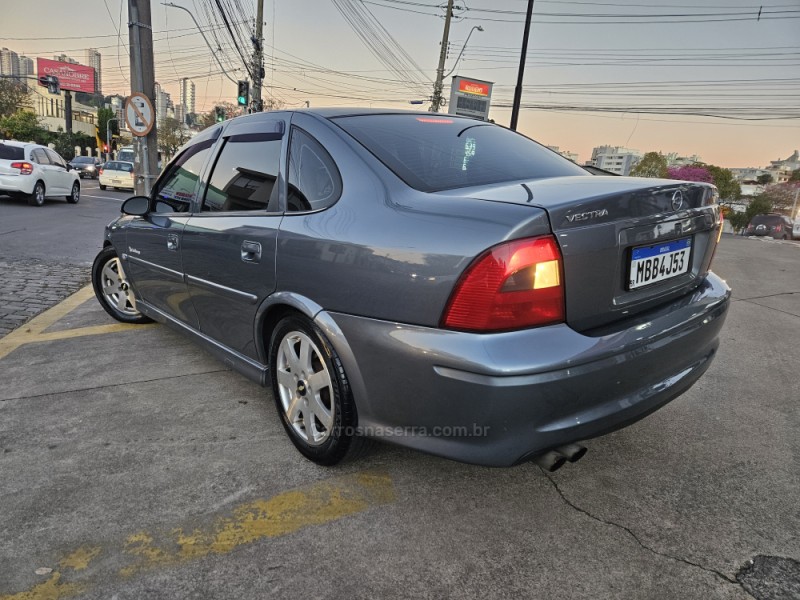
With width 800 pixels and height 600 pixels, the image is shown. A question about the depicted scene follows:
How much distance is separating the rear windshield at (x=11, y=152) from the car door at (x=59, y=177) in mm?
869

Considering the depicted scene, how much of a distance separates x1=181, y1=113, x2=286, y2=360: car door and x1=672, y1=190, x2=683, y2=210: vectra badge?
1.58 meters

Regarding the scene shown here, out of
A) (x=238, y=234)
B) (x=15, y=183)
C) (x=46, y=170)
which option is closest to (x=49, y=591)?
(x=238, y=234)

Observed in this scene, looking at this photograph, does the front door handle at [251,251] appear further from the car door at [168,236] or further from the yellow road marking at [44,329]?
the yellow road marking at [44,329]

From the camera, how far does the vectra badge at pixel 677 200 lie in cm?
203

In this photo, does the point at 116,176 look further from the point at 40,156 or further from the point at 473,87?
the point at 473,87

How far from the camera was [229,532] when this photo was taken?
76.8 inches

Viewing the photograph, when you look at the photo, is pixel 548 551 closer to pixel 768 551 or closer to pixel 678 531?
pixel 678 531

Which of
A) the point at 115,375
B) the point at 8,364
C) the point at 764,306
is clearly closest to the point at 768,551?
the point at 115,375

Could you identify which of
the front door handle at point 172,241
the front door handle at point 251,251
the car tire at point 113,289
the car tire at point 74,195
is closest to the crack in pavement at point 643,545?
the front door handle at point 251,251

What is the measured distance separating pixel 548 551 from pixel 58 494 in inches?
74.5

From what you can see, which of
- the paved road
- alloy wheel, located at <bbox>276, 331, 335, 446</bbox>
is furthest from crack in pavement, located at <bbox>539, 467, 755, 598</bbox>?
the paved road

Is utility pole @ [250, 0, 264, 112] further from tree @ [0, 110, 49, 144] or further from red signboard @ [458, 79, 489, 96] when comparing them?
tree @ [0, 110, 49, 144]

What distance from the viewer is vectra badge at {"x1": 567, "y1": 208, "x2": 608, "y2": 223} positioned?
1728 millimetres

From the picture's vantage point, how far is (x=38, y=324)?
175 inches
